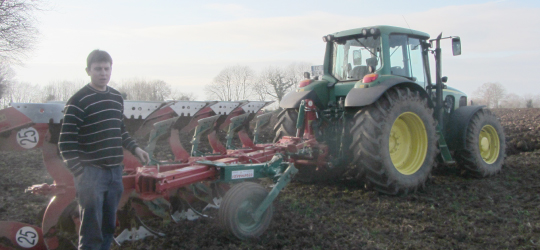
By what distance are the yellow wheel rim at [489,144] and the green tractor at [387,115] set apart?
3cm

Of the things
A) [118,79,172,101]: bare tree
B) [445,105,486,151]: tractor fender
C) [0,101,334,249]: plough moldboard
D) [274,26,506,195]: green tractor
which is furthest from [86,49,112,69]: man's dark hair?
[118,79,172,101]: bare tree

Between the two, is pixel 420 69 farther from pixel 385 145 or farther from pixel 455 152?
pixel 385 145

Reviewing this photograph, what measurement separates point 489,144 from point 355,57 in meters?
2.88

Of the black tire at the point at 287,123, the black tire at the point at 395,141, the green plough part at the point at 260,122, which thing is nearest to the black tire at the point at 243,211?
the black tire at the point at 395,141

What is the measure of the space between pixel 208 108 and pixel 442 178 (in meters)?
3.52

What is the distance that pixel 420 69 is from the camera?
5.75 m

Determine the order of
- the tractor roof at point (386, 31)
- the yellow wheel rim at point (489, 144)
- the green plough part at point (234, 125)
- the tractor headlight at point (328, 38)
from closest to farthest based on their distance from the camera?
the green plough part at point (234, 125), the tractor roof at point (386, 31), the tractor headlight at point (328, 38), the yellow wheel rim at point (489, 144)

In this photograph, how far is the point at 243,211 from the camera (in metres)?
3.30

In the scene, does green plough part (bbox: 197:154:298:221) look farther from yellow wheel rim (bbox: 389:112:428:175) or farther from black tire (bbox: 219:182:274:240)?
yellow wheel rim (bbox: 389:112:428:175)

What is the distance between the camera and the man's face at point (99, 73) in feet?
7.85

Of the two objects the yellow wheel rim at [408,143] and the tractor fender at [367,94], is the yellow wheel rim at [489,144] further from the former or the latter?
the tractor fender at [367,94]

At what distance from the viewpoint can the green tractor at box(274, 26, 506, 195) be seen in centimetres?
457

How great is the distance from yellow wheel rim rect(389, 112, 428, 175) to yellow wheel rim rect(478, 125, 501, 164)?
1.73m

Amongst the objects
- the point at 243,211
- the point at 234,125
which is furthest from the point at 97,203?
the point at 234,125
